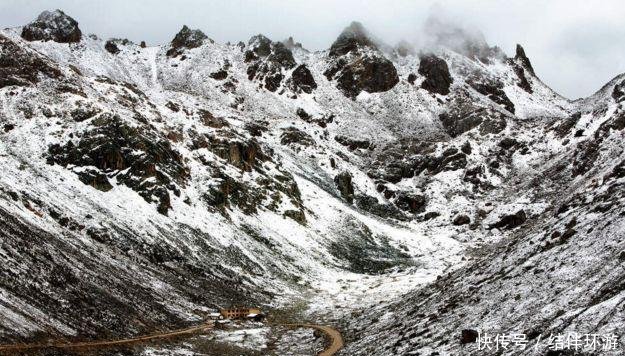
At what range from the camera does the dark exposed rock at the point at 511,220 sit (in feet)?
268

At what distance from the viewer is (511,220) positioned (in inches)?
3258

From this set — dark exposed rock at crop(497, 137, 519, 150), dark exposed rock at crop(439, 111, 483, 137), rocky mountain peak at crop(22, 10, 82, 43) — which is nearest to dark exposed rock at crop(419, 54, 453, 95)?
dark exposed rock at crop(439, 111, 483, 137)

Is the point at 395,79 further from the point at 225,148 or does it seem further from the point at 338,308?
the point at 338,308

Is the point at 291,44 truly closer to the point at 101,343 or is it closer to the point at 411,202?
the point at 411,202

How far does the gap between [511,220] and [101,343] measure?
7101 centimetres

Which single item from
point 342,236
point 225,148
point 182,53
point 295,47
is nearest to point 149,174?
point 225,148

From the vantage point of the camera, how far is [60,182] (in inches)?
2151

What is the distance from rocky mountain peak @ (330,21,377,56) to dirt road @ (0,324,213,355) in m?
148

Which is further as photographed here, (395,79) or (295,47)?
(295,47)

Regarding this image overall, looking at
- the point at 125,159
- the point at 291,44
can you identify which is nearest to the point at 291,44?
the point at 291,44

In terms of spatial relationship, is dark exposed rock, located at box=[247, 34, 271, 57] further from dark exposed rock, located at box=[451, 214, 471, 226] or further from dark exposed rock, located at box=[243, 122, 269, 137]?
dark exposed rock, located at box=[451, 214, 471, 226]

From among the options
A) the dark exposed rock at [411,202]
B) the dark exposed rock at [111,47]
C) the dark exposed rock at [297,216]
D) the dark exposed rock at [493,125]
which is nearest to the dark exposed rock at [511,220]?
the dark exposed rock at [411,202]

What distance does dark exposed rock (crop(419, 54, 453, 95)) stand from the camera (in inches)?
6161

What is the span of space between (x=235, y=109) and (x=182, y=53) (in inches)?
1680
